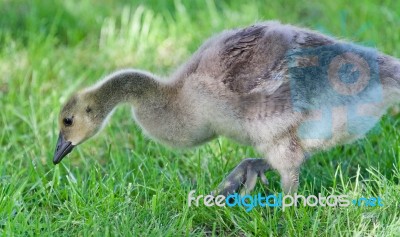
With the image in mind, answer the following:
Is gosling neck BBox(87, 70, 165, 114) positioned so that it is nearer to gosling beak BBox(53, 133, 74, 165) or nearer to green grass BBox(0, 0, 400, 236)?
gosling beak BBox(53, 133, 74, 165)

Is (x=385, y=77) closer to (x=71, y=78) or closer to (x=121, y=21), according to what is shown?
(x=71, y=78)

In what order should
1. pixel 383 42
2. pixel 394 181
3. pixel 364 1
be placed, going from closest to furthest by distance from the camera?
pixel 394 181
pixel 383 42
pixel 364 1

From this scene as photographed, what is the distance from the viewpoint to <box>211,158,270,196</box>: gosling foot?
3.90 metres

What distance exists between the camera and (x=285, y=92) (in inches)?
142

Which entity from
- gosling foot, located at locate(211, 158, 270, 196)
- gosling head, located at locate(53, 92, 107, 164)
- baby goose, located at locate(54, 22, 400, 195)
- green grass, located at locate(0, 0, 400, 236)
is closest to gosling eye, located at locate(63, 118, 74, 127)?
gosling head, located at locate(53, 92, 107, 164)

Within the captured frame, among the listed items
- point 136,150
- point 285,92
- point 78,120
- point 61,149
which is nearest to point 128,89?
point 78,120

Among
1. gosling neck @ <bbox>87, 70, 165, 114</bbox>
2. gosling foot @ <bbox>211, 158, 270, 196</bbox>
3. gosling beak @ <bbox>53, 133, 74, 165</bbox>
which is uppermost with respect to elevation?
gosling neck @ <bbox>87, 70, 165, 114</bbox>

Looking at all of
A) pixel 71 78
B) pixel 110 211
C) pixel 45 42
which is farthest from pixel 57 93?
pixel 110 211

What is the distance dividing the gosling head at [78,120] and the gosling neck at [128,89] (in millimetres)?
40

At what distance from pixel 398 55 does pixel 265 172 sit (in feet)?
5.13

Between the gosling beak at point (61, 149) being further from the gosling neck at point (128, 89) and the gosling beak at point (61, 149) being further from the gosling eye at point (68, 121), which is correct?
the gosling neck at point (128, 89)

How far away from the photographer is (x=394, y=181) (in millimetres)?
3949

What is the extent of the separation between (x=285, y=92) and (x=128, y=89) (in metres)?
0.81

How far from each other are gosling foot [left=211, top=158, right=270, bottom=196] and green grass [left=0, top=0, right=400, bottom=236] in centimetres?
10
